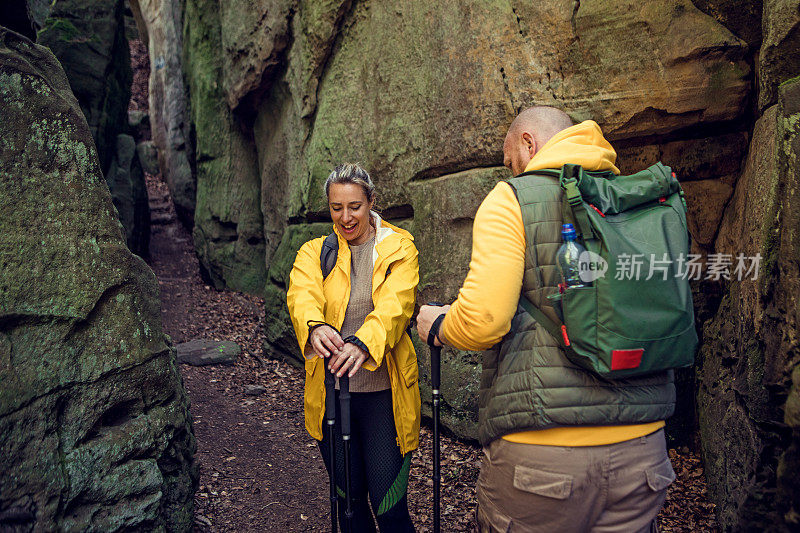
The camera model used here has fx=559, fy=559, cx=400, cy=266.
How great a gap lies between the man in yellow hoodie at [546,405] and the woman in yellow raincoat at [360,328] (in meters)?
0.97

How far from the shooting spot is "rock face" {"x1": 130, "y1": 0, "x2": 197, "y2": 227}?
13.9 m

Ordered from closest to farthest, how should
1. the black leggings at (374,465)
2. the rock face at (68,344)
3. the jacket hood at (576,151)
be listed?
1. the jacket hood at (576,151)
2. the rock face at (68,344)
3. the black leggings at (374,465)

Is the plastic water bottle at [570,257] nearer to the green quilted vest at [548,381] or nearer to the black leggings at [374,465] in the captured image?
the green quilted vest at [548,381]

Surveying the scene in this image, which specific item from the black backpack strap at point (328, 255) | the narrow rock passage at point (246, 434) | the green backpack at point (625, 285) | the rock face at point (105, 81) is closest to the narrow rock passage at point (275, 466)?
the narrow rock passage at point (246, 434)

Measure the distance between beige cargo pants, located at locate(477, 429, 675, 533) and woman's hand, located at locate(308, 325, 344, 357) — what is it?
42.2 inches

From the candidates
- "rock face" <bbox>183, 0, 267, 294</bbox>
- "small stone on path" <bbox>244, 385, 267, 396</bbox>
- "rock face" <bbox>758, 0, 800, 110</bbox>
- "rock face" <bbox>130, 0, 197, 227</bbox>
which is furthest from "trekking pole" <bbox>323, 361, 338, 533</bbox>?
"rock face" <bbox>130, 0, 197, 227</bbox>

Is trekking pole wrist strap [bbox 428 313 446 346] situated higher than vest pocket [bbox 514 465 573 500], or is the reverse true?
trekking pole wrist strap [bbox 428 313 446 346]

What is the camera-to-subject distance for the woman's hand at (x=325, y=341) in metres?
2.79

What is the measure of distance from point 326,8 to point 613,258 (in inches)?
231

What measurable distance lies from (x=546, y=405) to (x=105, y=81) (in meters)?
11.9

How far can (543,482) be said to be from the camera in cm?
190

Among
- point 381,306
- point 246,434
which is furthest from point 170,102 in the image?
point 381,306

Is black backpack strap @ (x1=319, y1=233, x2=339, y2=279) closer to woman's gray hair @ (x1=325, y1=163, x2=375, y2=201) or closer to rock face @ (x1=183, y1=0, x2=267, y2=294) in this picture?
woman's gray hair @ (x1=325, y1=163, x2=375, y2=201)

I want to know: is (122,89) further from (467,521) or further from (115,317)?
(467,521)
